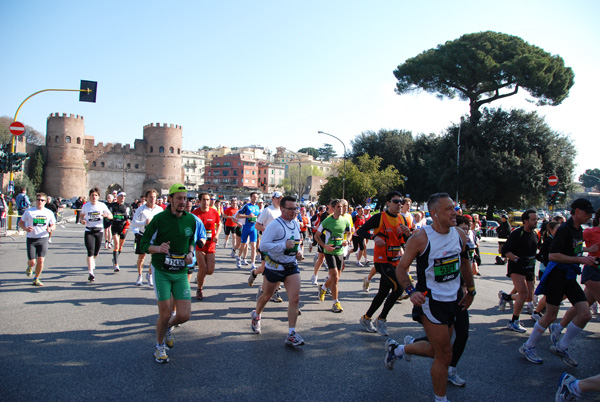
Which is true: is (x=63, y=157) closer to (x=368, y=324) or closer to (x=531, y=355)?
(x=368, y=324)

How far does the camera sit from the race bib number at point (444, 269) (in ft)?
12.0

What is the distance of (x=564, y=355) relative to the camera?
4.84m

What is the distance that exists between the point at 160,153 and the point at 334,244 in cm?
7789

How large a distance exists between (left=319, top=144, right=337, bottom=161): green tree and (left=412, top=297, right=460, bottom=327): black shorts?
150m

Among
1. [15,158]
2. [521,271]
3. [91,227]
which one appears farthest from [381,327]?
[15,158]

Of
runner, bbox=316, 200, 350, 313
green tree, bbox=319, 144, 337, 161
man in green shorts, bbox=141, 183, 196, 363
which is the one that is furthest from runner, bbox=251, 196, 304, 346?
green tree, bbox=319, 144, 337, 161

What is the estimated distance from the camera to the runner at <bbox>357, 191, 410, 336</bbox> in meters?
5.64

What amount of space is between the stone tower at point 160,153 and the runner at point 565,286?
259 ft

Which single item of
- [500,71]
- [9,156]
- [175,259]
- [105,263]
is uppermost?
[500,71]

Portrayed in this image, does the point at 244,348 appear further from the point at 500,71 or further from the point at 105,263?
the point at 500,71

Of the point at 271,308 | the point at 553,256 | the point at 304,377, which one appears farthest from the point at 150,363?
the point at 553,256

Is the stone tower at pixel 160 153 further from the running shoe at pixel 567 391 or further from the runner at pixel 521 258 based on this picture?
the running shoe at pixel 567 391

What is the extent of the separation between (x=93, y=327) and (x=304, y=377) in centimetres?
313

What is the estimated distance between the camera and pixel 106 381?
3951 millimetres
